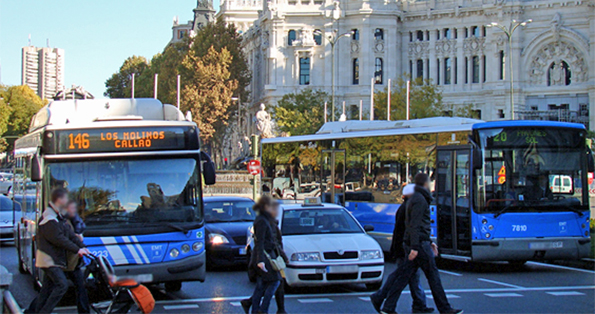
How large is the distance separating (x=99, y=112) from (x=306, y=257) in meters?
3.73

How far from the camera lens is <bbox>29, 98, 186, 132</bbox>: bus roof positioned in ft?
36.3

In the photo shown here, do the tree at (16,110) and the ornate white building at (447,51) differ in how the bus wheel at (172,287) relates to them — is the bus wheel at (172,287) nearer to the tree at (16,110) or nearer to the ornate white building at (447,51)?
the ornate white building at (447,51)

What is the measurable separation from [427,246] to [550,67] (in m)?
75.1

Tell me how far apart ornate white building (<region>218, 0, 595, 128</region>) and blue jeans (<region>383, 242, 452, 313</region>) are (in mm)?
70414

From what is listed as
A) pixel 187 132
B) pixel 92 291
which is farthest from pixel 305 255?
pixel 92 291

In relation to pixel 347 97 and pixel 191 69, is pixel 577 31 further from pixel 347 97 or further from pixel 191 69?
pixel 191 69

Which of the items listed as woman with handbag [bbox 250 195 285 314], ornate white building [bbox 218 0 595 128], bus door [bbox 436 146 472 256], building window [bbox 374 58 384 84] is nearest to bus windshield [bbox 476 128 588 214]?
bus door [bbox 436 146 472 256]

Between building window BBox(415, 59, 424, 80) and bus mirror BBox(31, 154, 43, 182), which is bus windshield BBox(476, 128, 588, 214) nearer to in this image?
bus mirror BBox(31, 154, 43, 182)

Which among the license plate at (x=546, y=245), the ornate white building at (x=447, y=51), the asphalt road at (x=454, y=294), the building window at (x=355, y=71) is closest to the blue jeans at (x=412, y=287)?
the asphalt road at (x=454, y=294)

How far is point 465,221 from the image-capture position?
14.9 m

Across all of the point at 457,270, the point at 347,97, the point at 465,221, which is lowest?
the point at 457,270

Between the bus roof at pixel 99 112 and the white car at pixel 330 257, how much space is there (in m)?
2.60

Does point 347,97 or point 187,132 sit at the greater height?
point 347,97

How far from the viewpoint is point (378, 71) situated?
8512cm
